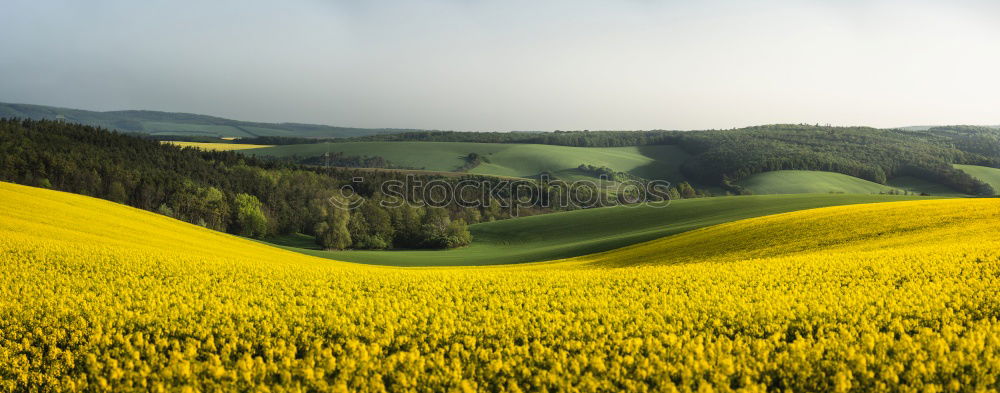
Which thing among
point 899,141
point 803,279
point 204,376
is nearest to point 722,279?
point 803,279

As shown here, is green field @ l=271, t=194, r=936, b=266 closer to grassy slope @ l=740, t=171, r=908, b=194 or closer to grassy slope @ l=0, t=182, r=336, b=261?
grassy slope @ l=0, t=182, r=336, b=261

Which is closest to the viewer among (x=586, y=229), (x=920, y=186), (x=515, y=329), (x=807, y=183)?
(x=515, y=329)

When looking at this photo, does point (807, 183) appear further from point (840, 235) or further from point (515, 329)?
point (515, 329)

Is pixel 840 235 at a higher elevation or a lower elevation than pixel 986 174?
lower

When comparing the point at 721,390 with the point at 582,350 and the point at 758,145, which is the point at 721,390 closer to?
the point at 582,350

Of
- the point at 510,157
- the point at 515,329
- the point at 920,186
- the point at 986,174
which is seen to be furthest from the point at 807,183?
the point at 515,329
